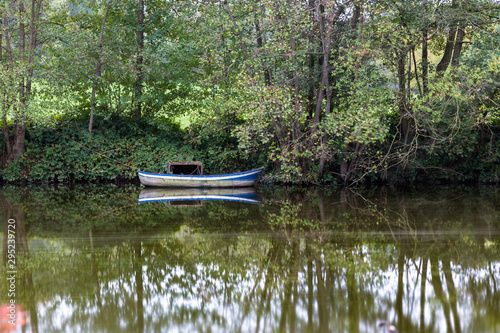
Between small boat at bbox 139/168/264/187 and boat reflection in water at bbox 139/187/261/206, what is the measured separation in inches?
6.9

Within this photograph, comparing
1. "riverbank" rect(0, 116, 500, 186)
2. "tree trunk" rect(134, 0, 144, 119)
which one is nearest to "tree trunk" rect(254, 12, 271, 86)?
"riverbank" rect(0, 116, 500, 186)

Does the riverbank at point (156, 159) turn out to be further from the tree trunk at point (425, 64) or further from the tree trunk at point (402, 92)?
the tree trunk at point (425, 64)

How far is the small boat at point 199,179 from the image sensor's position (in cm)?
1471

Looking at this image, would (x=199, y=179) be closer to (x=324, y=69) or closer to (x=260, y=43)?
(x=260, y=43)

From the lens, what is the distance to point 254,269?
561cm

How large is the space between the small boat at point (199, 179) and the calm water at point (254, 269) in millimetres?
4317

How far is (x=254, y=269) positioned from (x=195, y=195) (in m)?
8.06

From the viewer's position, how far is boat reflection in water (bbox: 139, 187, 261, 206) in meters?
12.1

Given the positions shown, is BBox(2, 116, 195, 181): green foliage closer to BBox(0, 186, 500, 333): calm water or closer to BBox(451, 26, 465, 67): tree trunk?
BBox(0, 186, 500, 333): calm water

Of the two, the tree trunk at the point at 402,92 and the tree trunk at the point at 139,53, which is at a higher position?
the tree trunk at the point at 139,53

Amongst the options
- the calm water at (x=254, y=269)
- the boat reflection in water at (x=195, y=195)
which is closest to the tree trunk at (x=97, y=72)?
the boat reflection in water at (x=195, y=195)

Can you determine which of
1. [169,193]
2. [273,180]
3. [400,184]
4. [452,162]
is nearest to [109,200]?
[169,193]

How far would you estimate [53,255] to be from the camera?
20.6 feet

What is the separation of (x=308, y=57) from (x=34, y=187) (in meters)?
9.78
